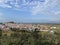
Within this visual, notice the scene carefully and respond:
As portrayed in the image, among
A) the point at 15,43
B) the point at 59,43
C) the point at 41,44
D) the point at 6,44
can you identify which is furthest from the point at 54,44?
the point at 6,44

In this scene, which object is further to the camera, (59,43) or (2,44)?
(59,43)

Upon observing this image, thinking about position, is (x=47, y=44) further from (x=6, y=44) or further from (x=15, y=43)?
(x=6, y=44)

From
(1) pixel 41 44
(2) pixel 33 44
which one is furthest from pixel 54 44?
(2) pixel 33 44

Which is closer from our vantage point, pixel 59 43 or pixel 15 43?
pixel 15 43

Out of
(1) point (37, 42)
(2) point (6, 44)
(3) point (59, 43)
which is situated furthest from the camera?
(3) point (59, 43)

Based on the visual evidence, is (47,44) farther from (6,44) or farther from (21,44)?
(6,44)

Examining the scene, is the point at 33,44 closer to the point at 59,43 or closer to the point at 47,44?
the point at 47,44

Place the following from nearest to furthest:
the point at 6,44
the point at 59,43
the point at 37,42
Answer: the point at 6,44 < the point at 37,42 < the point at 59,43

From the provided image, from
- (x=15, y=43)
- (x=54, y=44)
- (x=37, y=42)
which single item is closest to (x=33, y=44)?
(x=37, y=42)

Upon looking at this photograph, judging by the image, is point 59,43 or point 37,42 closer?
point 37,42
